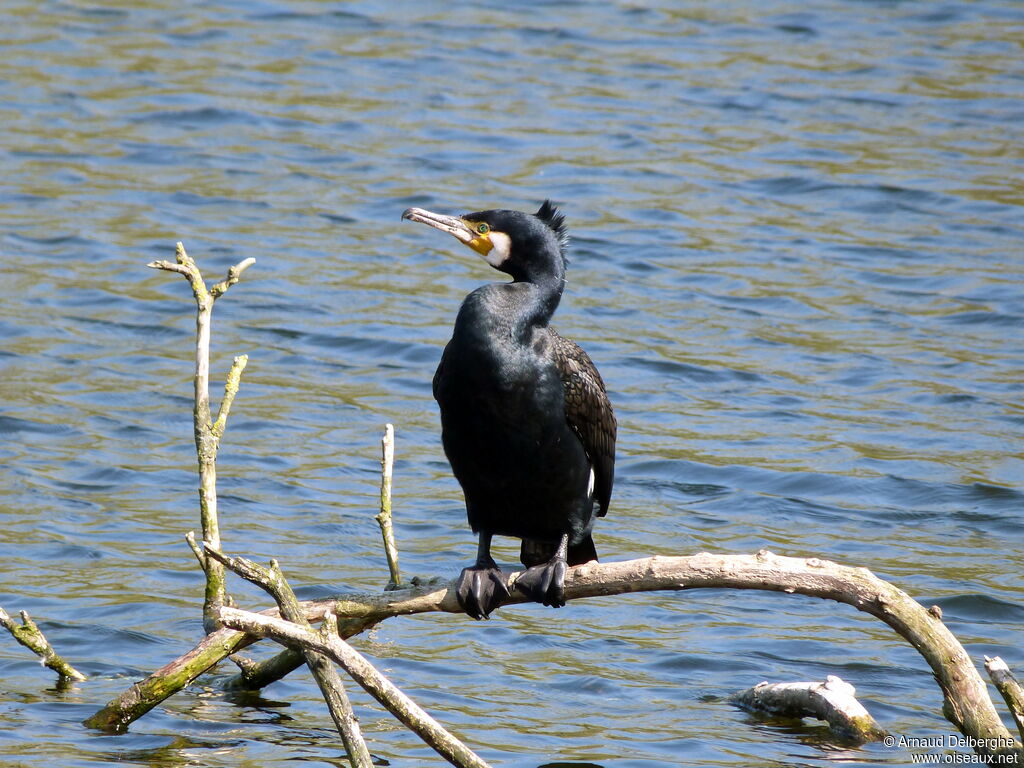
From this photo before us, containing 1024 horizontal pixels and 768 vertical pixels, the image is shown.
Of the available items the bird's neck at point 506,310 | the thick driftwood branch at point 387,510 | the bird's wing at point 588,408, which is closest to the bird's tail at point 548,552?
the bird's wing at point 588,408

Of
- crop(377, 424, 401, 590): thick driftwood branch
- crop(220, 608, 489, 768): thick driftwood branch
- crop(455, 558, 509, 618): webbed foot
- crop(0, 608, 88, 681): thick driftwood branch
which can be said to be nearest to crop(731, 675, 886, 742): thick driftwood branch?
crop(455, 558, 509, 618): webbed foot

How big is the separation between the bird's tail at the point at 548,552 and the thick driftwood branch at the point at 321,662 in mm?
1375

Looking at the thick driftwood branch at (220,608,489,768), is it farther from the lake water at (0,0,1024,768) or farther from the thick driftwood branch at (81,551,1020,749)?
the lake water at (0,0,1024,768)

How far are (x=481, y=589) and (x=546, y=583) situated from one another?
0.23 meters

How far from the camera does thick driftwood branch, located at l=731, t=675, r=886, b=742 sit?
19.1ft

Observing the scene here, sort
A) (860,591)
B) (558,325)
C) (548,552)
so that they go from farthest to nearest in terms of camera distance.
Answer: (558,325), (548,552), (860,591)

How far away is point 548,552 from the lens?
18.8 feet

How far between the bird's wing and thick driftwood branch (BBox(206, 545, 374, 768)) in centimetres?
136

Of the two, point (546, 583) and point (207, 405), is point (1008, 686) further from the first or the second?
point (207, 405)

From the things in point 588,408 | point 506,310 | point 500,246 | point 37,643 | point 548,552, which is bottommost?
point 37,643

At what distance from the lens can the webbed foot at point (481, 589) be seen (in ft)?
16.9

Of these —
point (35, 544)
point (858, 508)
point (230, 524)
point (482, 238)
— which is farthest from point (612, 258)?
point (482, 238)

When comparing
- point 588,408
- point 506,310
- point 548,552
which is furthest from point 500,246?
point 548,552

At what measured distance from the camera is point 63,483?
8258 millimetres
